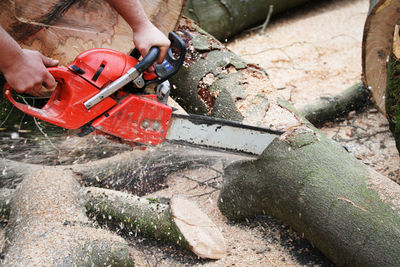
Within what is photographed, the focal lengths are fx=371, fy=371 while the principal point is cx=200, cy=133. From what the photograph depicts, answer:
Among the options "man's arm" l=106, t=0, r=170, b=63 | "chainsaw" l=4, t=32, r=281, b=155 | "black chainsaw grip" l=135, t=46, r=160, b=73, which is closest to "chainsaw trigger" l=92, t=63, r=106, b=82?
"chainsaw" l=4, t=32, r=281, b=155

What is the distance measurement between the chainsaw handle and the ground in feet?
3.11

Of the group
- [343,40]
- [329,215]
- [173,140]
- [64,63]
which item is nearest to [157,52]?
[173,140]

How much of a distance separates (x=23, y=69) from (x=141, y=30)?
62 centimetres

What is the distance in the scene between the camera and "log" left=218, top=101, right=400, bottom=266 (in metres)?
1.61

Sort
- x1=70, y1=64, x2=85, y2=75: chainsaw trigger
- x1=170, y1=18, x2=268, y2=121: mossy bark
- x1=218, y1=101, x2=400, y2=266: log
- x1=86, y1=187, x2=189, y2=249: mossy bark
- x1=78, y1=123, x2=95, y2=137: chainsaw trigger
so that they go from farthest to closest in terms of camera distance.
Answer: x1=170, y1=18, x2=268, y2=121: mossy bark → x1=86, y1=187, x2=189, y2=249: mossy bark → x1=78, y1=123, x2=95, y2=137: chainsaw trigger → x1=70, y1=64, x2=85, y2=75: chainsaw trigger → x1=218, y1=101, x2=400, y2=266: log

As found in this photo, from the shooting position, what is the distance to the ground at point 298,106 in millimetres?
1979

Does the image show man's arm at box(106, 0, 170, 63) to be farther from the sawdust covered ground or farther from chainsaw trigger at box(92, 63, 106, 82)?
the sawdust covered ground

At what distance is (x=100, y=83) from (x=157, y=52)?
1.06ft

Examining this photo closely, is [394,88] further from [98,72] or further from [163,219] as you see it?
[98,72]

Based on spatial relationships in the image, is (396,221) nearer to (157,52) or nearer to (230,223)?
(230,223)

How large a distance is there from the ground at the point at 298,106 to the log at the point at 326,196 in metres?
0.19

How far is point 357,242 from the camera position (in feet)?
5.33

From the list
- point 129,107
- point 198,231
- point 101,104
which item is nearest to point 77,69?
point 101,104

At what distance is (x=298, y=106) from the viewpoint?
310 centimetres
